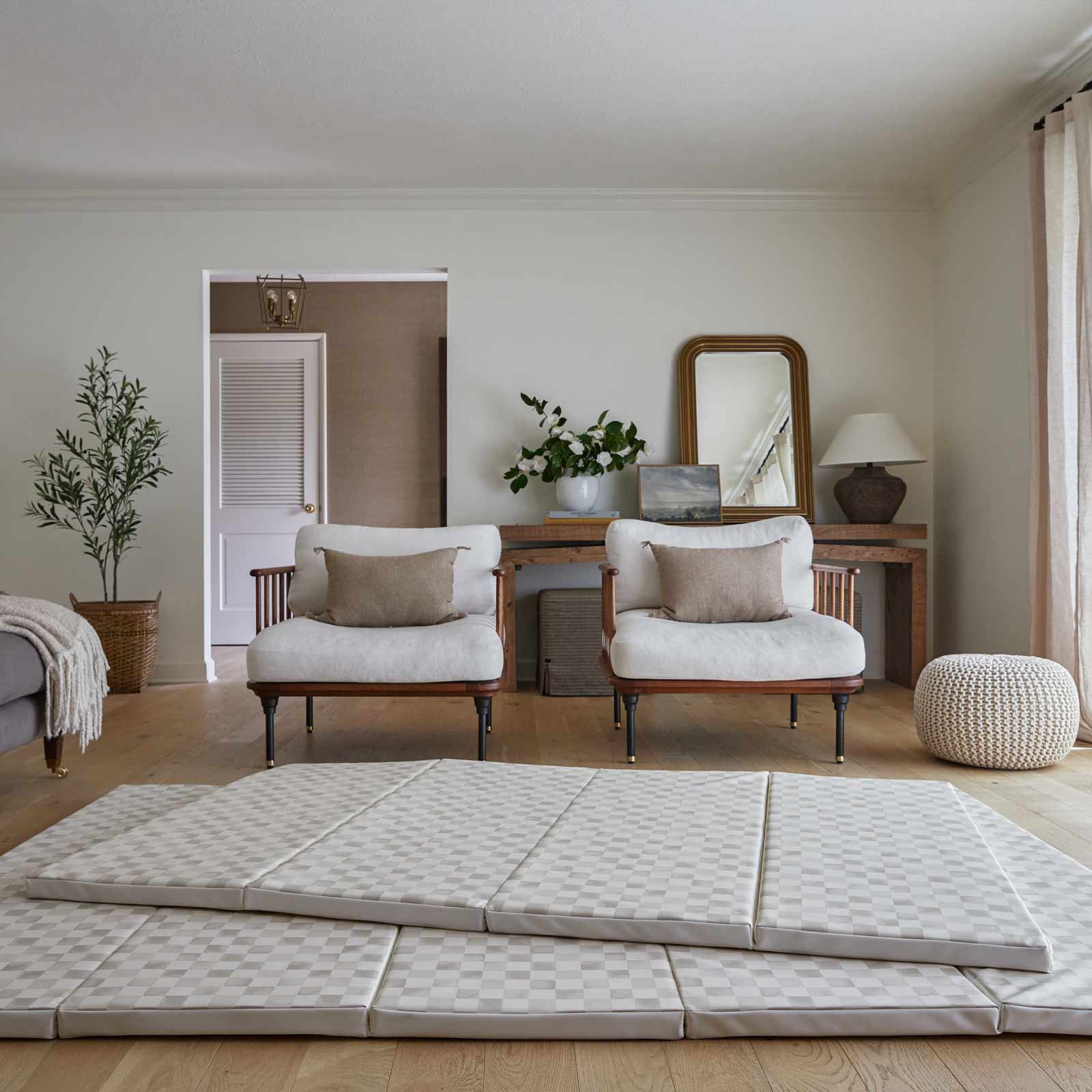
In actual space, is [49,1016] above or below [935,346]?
below

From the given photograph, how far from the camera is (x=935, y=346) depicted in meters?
5.46

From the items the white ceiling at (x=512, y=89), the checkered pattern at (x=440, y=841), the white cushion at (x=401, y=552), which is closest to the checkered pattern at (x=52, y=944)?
the checkered pattern at (x=440, y=841)

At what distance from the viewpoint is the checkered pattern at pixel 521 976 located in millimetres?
1509

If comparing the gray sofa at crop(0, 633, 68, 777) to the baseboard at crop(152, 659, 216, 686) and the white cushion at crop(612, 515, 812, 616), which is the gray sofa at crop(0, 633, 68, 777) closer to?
the white cushion at crop(612, 515, 812, 616)

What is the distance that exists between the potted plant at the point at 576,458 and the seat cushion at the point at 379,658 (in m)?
1.89

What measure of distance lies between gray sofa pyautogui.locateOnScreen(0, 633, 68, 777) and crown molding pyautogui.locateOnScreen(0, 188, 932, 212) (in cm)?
321

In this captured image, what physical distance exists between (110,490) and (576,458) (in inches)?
94.8

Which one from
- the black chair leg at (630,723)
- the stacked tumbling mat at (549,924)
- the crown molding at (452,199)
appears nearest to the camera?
the stacked tumbling mat at (549,924)

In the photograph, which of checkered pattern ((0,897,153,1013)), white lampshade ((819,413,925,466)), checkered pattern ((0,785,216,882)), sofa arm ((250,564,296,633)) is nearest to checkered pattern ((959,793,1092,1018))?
checkered pattern ((0,897,153,1013))

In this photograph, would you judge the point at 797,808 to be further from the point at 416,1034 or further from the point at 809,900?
the point at 416,1034

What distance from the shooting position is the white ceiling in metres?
3.53

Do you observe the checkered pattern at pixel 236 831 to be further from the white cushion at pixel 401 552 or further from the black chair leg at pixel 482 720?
the white cushion at pixel 401 552

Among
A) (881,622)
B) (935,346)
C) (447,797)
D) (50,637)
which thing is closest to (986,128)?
(935,346)

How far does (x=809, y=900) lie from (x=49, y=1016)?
1212mm
